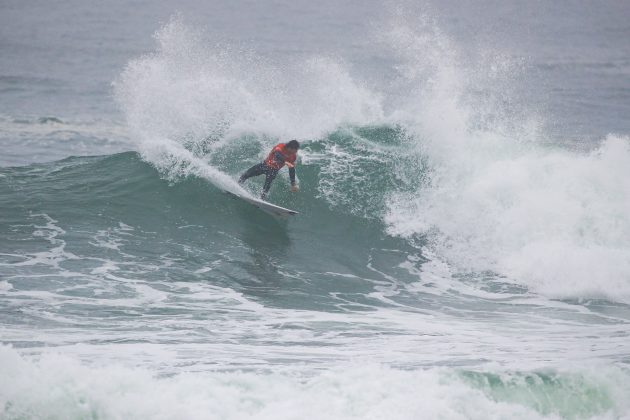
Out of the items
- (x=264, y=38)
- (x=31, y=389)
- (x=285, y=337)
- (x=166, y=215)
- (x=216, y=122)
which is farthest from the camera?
(x=264, y=38)

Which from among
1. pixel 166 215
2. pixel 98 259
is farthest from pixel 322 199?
pixel 98 259

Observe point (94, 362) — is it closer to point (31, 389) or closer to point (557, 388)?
point (31, 389)

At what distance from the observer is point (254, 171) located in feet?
43.2

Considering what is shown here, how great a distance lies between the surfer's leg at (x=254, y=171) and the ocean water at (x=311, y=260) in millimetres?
547

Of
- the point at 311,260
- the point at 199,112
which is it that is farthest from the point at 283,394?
the point at 199,112

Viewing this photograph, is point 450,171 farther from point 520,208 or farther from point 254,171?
point 254,171

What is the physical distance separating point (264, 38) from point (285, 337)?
33232mm

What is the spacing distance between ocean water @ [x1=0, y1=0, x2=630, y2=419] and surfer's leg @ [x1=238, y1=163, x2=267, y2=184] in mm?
547

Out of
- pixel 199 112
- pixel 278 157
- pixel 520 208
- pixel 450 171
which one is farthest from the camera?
pixel 199 112

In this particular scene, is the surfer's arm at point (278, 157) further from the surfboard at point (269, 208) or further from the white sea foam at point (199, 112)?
the white sea foam at point (199, 112)

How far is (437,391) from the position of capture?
720 centimetres

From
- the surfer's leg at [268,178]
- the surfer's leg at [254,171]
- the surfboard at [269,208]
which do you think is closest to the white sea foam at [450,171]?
the surfer's leg at [254,171]

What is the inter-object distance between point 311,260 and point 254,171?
2.08 metres

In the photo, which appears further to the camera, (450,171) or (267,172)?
(450,171)
